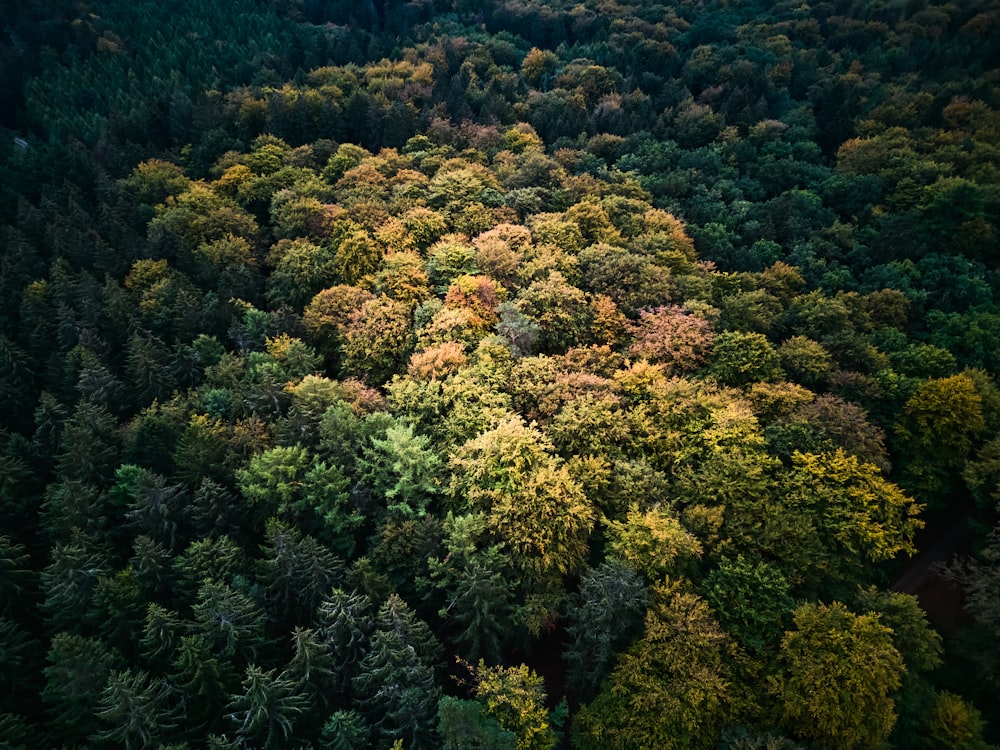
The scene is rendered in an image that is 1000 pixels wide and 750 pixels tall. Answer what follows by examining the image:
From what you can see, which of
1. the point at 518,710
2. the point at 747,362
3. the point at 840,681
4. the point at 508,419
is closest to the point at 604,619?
the point at 518,710

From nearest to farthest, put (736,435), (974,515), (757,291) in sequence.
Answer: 1. (736,435)
2. (974,515)
3. (757,291)

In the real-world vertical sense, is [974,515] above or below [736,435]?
below

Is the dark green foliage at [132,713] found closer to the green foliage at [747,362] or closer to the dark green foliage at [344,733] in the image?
the dark green foliage at [344,733]

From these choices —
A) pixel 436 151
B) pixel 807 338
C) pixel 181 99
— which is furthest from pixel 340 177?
pixel 807 338

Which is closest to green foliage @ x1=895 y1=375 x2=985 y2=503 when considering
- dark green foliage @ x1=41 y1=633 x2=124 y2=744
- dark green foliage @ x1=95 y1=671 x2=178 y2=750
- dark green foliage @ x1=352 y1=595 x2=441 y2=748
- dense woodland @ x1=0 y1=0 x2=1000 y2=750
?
dense woodland @ x1=0 y1=0 x2=1000 y2=750

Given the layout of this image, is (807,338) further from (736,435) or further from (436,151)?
(436,151)

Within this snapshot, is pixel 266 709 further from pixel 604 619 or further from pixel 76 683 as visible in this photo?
pixel 604 619

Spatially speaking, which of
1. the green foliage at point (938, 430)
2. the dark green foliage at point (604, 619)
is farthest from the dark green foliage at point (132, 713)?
the green foliage at point (938, 430)

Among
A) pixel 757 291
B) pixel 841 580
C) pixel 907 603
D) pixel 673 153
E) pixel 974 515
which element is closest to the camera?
pixel 907 603
